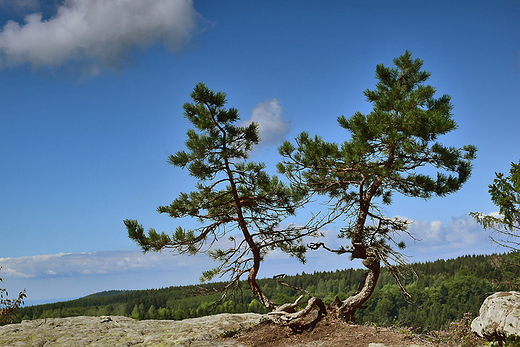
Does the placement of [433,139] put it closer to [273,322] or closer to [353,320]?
[353,320]

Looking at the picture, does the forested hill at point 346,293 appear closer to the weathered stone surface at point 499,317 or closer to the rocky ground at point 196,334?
the rocky ground at point 196,334

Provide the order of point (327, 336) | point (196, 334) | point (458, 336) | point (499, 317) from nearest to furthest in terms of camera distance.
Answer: point (499, 317)
point (327, 336)
point (196, 334)
point (458, 336)

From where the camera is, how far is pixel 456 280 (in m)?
26.0

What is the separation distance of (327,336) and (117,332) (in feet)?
16.7

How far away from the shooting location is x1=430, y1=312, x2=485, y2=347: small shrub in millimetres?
7098

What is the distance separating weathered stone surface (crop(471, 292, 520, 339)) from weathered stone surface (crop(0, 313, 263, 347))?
4.83m

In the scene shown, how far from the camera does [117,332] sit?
8102 mm

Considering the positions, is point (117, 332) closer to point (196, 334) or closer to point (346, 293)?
point (196, 334)

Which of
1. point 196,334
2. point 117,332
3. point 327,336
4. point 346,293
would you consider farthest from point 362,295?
point 346,293

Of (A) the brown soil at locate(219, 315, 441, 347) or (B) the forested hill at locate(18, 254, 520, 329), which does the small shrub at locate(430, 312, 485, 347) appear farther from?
(B) the forested hill at locate(18, 254, 520, 329)

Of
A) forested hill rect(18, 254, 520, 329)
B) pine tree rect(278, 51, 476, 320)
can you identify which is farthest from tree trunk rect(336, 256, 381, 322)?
forested hill rect(18, 254, 520, 329)

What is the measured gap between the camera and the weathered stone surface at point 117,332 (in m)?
7.21

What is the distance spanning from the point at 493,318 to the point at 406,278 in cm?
204

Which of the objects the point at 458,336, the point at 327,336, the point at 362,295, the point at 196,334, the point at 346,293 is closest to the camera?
the point at 327,336
